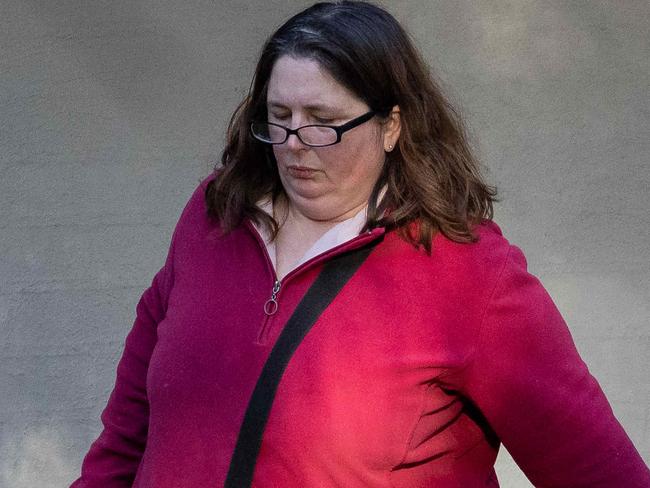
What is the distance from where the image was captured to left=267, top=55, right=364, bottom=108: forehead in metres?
2.18

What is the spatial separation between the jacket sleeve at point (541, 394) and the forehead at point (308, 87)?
1.43 ft

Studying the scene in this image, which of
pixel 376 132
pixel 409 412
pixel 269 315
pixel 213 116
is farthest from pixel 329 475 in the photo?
pixel 213 116

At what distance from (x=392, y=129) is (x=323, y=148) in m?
0.19

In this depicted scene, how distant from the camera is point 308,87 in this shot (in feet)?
7.18

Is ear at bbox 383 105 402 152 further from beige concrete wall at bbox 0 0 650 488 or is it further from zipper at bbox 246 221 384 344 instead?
beige concrete wall at bbox 0 0 650 488

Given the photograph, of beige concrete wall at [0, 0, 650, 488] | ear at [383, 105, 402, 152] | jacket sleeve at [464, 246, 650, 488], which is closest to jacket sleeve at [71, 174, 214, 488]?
ear at [383, 105, 402, 152]

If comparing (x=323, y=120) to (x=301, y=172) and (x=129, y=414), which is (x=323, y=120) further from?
(x=129, y=414)

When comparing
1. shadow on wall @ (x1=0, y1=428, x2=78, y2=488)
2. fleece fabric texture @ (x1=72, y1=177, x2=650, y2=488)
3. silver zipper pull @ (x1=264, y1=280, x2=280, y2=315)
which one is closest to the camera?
fleece fabric texture @ (x1=72, y1=177, x2=650, y2=488)

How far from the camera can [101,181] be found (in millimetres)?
3955

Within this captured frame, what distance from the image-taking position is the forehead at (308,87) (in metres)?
2.18

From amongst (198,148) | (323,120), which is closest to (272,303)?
(323,120)

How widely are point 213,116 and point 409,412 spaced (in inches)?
79.0

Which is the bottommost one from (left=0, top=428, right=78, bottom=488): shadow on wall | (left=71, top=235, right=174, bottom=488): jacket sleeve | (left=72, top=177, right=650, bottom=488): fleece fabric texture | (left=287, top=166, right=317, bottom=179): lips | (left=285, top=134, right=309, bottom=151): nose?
(left=0, top=428, right=78, bottom=488): shadow on wall

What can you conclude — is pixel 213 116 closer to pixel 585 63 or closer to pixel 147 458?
pixel 585 63
